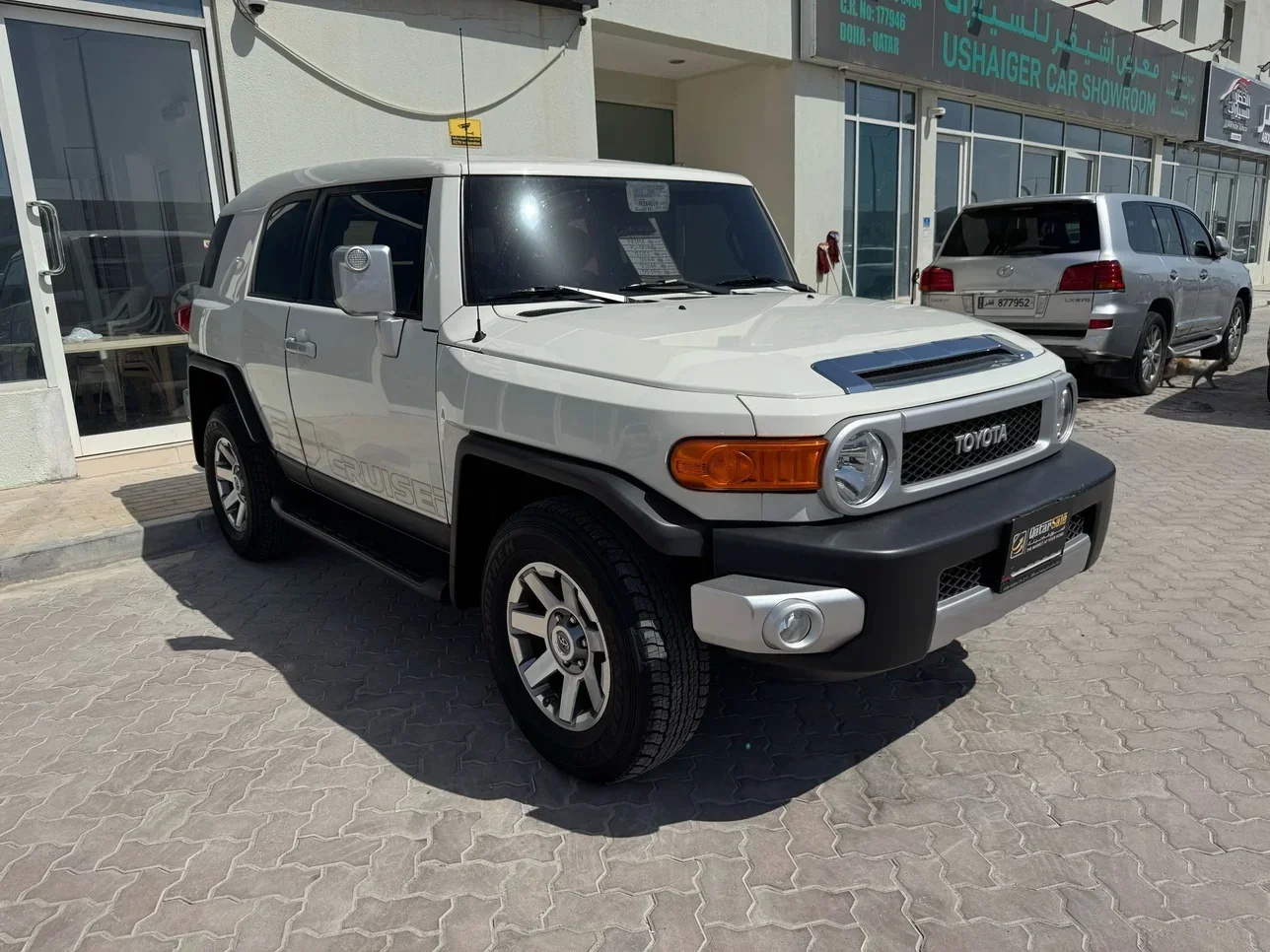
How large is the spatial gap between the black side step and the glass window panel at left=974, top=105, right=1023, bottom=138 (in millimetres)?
14822

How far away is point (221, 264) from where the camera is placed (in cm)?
489

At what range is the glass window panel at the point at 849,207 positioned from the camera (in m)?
13.1

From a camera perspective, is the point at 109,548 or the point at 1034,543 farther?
the point at 109,548

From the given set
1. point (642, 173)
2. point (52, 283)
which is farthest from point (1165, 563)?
point (52, 283)

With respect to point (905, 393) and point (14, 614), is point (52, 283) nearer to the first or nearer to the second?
point (14, 614)

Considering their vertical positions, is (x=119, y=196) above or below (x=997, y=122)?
below

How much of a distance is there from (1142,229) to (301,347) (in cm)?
795

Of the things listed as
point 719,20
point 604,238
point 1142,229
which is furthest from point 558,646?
point 719,20

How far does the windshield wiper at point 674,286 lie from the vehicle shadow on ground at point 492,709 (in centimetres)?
141

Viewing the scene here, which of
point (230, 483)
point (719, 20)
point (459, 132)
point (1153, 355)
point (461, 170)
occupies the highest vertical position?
point (719, 20)

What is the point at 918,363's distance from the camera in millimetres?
2705

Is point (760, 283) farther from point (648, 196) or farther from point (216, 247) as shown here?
point (216, 247)

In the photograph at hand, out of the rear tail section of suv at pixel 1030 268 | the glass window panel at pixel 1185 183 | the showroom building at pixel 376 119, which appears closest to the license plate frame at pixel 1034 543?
the showroom building at pixel 376 119

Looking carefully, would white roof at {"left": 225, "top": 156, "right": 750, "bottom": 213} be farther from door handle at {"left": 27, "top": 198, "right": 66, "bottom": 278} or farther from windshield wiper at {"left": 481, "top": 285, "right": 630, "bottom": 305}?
door handle at {"left": 27, "top": 198, "right": 66, "bottom": 278}
